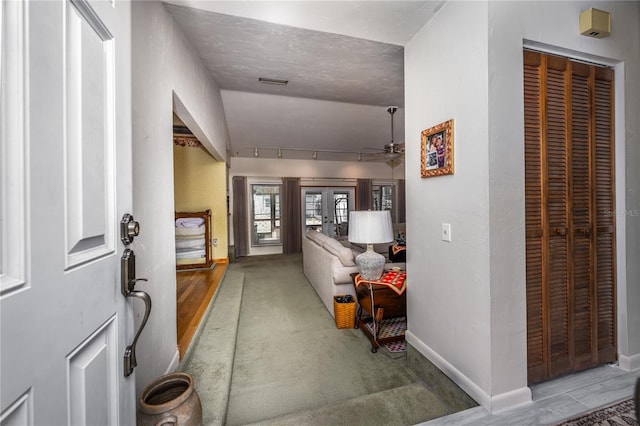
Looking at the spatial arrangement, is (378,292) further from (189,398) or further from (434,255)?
(189,398)

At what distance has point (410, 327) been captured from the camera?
2070 mm

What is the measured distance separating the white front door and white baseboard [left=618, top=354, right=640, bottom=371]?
9.62 feet

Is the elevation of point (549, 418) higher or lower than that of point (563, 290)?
lower

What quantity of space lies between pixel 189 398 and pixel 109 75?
4.21 ft

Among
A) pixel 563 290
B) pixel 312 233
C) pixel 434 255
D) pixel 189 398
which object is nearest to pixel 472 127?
pixel 434 255

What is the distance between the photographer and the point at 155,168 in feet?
5.14

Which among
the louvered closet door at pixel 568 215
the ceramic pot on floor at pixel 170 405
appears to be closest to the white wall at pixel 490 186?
the louvered closet door at pixel 568 215

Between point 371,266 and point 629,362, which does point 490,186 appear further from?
point 629,362

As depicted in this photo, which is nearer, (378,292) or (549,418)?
(549,418)

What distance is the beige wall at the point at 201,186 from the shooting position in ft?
15.8

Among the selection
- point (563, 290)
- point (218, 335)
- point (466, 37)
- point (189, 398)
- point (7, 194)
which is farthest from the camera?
point (218, 335)

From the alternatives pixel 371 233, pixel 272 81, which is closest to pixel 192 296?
pixel 371 233

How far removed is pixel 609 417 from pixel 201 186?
5.53 m

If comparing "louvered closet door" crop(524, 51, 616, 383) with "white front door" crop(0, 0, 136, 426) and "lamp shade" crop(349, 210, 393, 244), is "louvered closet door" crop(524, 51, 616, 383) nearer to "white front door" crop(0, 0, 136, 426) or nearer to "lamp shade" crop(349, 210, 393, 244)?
"lamp shade" crop(349, 210, 393, 244)
